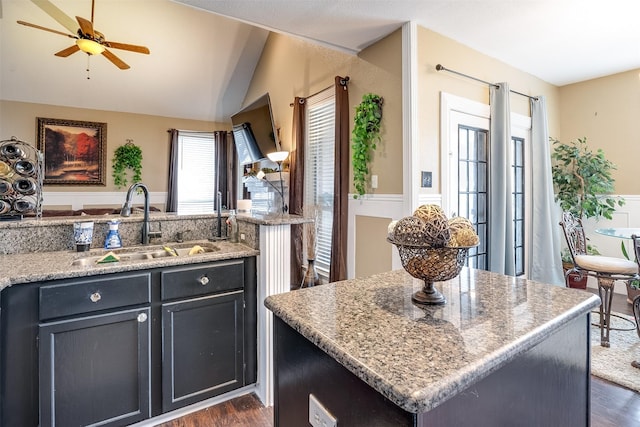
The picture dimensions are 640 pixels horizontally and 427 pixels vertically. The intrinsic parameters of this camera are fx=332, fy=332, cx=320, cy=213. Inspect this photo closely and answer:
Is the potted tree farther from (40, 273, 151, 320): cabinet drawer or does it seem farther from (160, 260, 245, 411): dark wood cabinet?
(40, 273, 151, 320): cabinet drawer

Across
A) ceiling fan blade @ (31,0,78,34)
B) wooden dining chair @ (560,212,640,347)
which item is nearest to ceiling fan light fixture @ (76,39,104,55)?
ceiling fan blade @ (31,0,78,34)

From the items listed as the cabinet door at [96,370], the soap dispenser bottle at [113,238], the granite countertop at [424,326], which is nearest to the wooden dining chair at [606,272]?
the granite countertop at [424,326]

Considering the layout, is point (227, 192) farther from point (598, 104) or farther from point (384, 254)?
point (598, 104)

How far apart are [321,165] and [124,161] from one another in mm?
4196

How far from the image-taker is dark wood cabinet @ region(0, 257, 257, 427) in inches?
59.1

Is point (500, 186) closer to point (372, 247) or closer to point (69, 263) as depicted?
point (372, 247)

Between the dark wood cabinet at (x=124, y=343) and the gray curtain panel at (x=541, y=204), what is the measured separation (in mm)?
3328

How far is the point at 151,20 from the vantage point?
177 inches

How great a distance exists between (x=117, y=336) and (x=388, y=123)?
7.74ft

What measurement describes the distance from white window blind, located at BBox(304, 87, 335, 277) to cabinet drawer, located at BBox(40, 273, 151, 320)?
2.03 meters

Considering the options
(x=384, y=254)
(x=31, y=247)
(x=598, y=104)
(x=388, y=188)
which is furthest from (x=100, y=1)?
(x=598, y=104)

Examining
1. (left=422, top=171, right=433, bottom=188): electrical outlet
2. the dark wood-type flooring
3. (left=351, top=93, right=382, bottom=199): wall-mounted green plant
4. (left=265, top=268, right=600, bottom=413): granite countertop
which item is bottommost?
the dark wood-type flooring

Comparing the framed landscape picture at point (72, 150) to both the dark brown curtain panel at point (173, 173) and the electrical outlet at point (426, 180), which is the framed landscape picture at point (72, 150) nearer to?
the dark brown curtain panel at point (173, 173)

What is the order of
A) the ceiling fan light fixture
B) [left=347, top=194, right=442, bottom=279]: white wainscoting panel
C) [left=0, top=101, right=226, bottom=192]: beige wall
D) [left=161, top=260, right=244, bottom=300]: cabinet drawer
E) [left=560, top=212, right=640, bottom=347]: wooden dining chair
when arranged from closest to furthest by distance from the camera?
[left=161, top=260, right=244, bottom=300]: cabinet drawer < [left=560, top=212, right=640, bottom=347]: wooden dining chair < [left=347, top=194, right=442, bottom=279]: white wainscoting panel < the ceiling fan light fixture < [left=0, top=101, right=226, bottom=192]: beige wall
